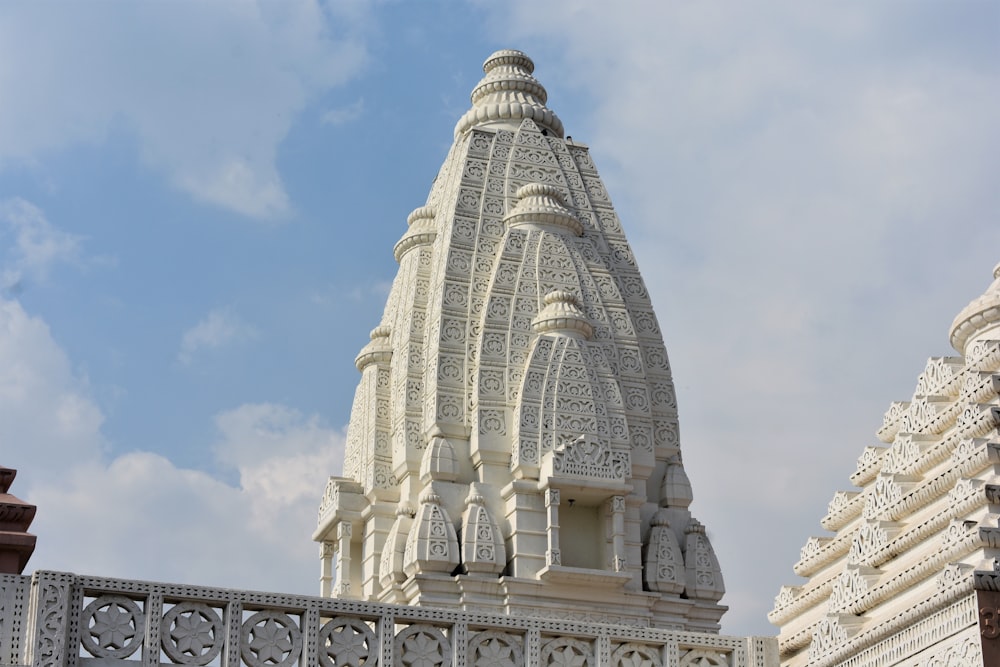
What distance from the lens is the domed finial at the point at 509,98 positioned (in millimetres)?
33281

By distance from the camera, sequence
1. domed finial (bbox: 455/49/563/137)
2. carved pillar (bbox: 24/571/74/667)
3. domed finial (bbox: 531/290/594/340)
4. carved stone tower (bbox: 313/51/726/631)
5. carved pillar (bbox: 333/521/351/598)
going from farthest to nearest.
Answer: domed finial (bbox: 455/49/563/137), carved pillar (bbox: 333/521/351/598), domed finial (bbox: 531/290/594/340), carved stone tower (bbox: 313/51/726/631), carved pillar (bbox: 24/571/74/667)

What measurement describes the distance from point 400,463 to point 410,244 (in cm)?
546

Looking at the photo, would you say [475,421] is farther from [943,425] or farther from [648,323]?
[943,425]

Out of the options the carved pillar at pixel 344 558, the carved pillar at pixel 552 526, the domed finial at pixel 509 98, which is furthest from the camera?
the domed finial at pixel 509 98

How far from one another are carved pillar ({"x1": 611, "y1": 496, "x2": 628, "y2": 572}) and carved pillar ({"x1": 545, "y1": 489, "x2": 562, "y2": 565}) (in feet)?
3.13

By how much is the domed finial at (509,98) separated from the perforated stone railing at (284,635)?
20.4m

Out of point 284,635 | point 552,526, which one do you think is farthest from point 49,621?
point 552,526

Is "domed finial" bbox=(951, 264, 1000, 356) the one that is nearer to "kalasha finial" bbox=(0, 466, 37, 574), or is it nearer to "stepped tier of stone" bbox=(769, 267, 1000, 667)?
"stepped tier of stone" bbox=(769, 267, 1000, 667)

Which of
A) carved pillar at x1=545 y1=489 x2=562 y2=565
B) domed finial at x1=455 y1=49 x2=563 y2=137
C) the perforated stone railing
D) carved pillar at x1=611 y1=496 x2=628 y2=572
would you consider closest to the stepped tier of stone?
the perforated stone railing

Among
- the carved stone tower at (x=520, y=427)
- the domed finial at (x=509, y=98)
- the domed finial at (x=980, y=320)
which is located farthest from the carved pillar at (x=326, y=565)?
the domed finial at (x=980, y=320)

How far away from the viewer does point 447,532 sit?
1080 inches

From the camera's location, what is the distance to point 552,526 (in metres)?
27.0

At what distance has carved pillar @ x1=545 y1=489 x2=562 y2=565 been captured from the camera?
2677 cm

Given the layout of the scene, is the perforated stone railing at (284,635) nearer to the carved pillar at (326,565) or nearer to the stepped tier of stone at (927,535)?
the stepped tier of stone at (927,535)
